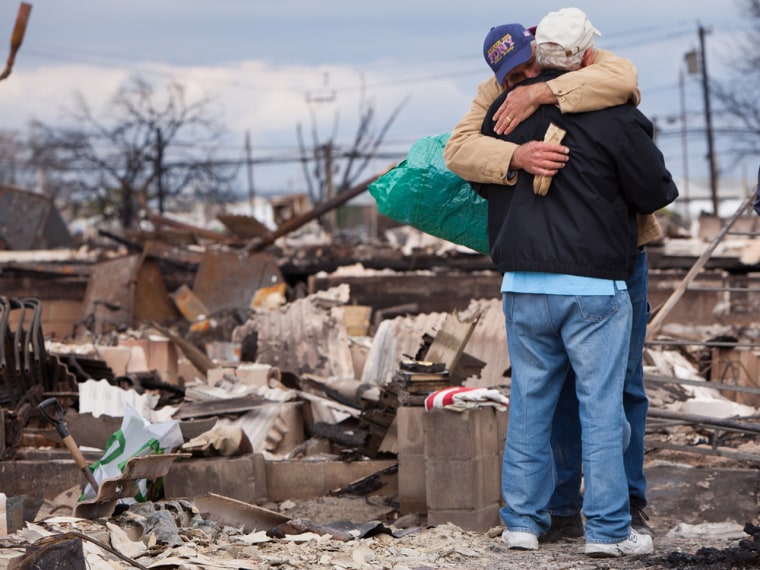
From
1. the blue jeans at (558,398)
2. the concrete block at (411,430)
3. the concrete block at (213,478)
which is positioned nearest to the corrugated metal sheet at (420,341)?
the concrete block at (213,478)

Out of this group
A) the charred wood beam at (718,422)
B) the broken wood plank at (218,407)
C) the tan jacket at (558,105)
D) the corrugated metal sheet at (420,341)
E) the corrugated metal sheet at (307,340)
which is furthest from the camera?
the corrugated metal sheet at (307,340)

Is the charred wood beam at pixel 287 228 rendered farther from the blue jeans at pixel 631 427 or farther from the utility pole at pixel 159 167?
the utility pole at pixel 159 167

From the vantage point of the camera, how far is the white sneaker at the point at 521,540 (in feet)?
14.6

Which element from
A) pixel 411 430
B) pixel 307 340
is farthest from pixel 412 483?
pixel 307 340

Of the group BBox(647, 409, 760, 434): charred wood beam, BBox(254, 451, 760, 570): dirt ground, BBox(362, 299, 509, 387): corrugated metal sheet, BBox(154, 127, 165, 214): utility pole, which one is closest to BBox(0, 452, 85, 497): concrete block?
BBox(254, 451, 760, 570): dirt ground

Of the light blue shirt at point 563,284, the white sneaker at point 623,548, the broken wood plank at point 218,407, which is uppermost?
the light blue shirt at point 563,284

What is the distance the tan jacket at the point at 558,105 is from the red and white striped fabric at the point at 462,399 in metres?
1.15

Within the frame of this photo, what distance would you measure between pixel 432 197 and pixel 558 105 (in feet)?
2.99

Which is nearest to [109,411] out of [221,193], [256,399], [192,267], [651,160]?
[256,399]

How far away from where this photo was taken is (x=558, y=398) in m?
4.55

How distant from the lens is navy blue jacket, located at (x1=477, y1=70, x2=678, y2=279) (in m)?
4.23

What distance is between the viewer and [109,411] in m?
7.02

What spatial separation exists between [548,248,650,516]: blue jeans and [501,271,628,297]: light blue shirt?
0.30m

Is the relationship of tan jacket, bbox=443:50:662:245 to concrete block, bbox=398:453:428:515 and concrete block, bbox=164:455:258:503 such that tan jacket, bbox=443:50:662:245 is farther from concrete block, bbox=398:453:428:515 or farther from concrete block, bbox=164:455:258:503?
concrete block, bbox=164:455:258:503
